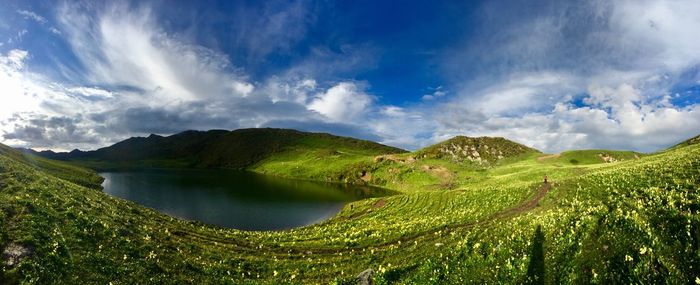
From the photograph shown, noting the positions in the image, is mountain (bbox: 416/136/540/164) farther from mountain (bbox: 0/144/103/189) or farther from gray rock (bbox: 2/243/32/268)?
gray rock (bbox: 2/243/32/268)

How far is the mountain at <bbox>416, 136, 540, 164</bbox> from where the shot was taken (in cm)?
15612

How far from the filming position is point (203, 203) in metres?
86.4

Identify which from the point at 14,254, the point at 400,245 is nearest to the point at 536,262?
the point at 400,245

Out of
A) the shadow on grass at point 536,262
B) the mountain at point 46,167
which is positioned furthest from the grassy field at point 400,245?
the mountain at point 46,167

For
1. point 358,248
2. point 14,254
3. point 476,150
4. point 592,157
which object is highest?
point 476,150

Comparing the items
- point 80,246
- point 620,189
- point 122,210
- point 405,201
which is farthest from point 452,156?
point 80,246

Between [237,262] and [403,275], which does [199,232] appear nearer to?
[237,262]

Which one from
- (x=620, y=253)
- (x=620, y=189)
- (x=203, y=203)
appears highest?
(x=620, y=189)

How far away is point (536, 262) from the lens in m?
18.2

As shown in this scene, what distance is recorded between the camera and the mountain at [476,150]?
156 m

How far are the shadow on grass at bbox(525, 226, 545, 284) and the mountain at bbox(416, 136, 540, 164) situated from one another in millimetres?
136663

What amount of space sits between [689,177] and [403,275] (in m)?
26.3

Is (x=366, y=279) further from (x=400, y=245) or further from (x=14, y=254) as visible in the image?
(x=14, y=254)

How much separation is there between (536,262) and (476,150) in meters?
153
